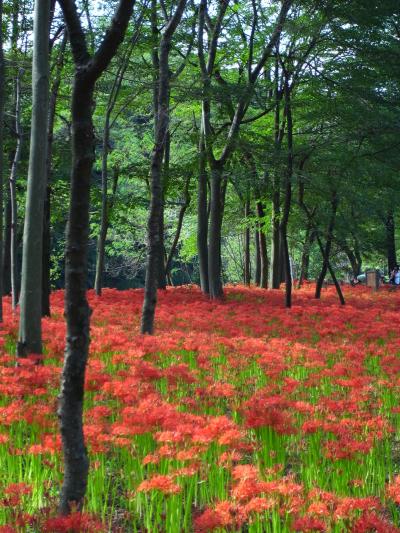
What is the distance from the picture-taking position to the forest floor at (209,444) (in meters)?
3.54

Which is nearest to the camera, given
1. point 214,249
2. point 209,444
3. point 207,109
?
point 209,444

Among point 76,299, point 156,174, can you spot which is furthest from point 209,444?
point 156,174

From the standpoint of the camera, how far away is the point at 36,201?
8352 millimetres

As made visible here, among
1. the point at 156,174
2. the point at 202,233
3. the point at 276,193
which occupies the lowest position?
the point at 202,233

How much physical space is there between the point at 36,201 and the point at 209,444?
499 centimetres

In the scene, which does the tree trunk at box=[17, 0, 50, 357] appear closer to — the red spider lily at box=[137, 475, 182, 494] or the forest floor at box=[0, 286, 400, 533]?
the forest floor at box=[0, 286, 400, 533]

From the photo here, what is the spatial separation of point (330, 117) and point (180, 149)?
1892cm

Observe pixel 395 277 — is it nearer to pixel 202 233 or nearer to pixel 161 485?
pixel 202 233

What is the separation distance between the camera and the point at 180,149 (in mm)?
36219

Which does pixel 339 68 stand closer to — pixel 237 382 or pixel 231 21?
pixel 231 21

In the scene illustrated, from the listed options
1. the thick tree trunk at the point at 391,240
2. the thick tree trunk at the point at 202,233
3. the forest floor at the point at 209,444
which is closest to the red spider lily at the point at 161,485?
the forest floor at the point at 209,444

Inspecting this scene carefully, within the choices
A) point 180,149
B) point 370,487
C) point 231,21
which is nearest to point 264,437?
point 370,487

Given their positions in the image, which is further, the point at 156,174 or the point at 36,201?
the point at 156,174

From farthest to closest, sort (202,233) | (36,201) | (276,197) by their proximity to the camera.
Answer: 1. (276,197)
2. (202,233)
3. (36,201)
